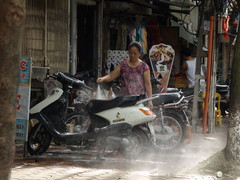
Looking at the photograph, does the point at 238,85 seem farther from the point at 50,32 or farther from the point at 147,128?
the point at 50,32

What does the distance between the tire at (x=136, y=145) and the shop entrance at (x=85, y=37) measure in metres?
6.25

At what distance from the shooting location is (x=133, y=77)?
8.50m

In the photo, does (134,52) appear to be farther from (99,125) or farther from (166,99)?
(99,125)

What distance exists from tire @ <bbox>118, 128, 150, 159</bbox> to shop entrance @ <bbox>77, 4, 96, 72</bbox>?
20.5 ft

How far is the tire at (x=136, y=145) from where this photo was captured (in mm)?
7637

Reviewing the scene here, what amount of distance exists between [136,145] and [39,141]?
155 centimetres

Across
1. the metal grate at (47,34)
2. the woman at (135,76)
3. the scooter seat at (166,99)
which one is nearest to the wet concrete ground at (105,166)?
the scooter seat at (166,99)

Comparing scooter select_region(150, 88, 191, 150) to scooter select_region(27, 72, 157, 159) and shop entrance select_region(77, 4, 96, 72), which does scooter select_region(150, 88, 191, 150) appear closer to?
scooter select_region(27, 72, 157, 159)

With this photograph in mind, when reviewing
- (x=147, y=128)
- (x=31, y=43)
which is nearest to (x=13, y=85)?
(x=147, y=128)

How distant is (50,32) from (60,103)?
3.21 metres

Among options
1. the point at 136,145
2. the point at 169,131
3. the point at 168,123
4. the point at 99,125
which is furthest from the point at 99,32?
the point at 136,145

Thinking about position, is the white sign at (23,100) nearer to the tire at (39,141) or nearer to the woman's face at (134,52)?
the tire at (39,141)

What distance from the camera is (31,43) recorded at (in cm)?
1033

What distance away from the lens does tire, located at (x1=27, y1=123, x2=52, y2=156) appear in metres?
7.98
